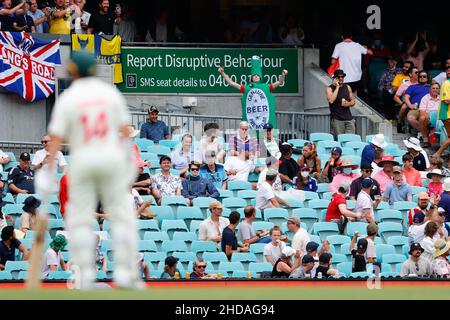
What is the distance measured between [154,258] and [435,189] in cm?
467

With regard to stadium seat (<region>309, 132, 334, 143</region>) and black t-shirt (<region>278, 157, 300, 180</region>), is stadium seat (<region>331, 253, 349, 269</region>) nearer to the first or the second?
black t-shirt (<region>278, 157, 300, 180</region>)

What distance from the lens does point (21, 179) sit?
70.9ft

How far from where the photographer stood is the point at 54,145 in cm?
1173

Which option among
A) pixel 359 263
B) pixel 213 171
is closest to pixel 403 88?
pixel 213 171

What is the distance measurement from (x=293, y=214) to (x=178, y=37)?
8120 millimetres

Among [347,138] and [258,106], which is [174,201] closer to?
[258,106]

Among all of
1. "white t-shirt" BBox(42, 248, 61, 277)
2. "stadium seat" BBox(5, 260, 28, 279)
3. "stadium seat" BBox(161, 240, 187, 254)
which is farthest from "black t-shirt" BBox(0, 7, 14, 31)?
"white t-shirt" BBox(42, 248, 61, 277)


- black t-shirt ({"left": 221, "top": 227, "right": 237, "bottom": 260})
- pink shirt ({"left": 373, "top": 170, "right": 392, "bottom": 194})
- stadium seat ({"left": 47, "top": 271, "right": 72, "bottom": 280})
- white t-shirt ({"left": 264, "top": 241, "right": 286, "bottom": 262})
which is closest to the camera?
stadium seat ({"left": 47, "top": 271, "right": 72, "bottom": 280})

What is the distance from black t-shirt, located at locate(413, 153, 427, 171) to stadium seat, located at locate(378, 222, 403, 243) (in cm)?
239

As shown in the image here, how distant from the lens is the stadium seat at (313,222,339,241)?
68.6 feet

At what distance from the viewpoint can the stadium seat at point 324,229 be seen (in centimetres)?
2091

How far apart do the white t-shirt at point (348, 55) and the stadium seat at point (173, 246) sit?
24.7ft

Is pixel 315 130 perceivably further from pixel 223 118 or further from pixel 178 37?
pixel 178 37

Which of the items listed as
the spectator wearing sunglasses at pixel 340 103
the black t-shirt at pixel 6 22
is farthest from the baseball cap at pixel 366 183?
the black t-shirt at pixel 6 22
